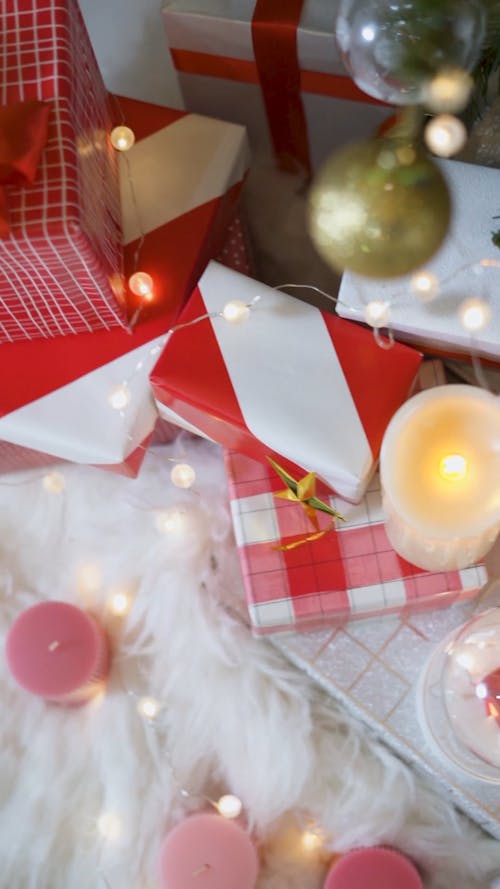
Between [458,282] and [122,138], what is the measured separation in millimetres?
362

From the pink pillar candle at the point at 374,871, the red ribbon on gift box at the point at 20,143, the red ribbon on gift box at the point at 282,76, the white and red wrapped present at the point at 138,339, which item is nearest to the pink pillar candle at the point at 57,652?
Result: the white and red wrapped present at the point at 138,339

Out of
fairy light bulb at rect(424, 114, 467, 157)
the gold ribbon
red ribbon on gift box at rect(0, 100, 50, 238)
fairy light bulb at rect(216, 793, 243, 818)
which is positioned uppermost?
red ribbon on gift box at rect(0, 100, 50, 238)

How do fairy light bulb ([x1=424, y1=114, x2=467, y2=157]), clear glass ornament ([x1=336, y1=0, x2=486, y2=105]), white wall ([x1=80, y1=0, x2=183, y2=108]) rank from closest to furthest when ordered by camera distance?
clear glass ornament ([x1=336, y1=0, x2=486, y2=105])
fairy light bulb ([x1=424, y1=114, x2=467, y2=157])
white wall ([x1=80, y1=0, x2=183, y2=108])

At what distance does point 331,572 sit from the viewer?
2.70ft

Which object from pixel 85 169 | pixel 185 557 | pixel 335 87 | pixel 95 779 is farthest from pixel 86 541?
pixel 335 87

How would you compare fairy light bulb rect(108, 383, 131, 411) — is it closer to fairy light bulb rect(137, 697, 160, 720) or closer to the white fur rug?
the white fur rug

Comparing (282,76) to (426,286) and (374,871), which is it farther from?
(374,871)

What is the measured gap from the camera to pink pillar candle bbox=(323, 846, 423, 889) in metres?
0.82

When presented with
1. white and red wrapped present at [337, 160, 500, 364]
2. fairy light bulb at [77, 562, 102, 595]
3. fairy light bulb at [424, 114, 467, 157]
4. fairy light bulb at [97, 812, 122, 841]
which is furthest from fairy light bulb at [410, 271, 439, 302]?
fairy light bulb at [97, 812, 122, 841]

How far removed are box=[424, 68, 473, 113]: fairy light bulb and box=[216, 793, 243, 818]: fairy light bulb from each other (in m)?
0.68

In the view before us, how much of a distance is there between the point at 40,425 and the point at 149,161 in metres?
0.30

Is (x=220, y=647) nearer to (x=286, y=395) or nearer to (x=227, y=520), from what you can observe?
(x=227, y=520)

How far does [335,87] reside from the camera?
34.8 inches

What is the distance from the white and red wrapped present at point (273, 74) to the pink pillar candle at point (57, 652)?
1.88 ft
